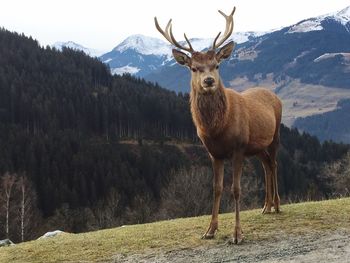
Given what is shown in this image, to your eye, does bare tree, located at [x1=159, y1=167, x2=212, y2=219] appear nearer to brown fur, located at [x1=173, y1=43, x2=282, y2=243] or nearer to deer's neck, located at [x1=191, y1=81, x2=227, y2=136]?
brown fur, located at [x1=173, y1=43, x2=282, y2=243]

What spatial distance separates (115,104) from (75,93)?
1551 centimetres

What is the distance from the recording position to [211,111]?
36.3 feet

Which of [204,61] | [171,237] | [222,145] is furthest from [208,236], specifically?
[204,61]

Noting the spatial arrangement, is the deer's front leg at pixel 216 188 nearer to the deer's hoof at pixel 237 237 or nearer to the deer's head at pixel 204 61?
the deer's hoof at pixel 237 237

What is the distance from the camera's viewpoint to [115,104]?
173000 mm

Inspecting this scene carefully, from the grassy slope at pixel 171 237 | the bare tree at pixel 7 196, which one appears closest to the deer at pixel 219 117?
the grassy slope at pixel 171 237

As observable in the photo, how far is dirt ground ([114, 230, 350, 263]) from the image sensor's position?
9.60 metres

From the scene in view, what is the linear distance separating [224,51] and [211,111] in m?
1.39

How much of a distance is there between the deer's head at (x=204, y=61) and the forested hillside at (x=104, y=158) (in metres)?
42.0

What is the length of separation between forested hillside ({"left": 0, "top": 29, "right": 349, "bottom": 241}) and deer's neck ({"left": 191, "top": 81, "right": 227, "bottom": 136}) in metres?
41.9

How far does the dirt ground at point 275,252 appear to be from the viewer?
31.5 feet

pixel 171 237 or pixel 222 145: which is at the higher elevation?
pixel 222 145

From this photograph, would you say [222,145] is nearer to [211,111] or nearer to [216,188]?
[211,111]

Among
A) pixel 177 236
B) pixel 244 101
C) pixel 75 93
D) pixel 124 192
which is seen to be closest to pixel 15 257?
pixel 177 236
